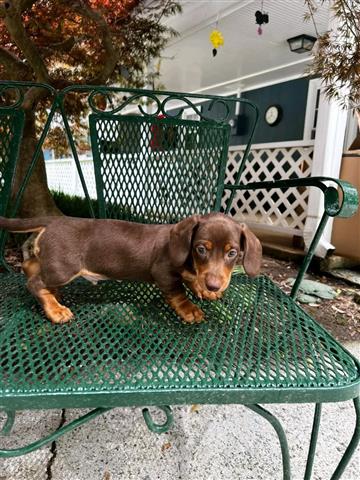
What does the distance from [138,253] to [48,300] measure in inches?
Answer: 13.7

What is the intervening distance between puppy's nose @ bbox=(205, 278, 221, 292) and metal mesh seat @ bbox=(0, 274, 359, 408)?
0.50 feet

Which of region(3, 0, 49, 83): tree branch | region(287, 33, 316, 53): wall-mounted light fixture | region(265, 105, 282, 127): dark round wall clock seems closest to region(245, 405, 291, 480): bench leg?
region(3, 0, 49, 83): tree branch

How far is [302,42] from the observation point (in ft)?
20.0

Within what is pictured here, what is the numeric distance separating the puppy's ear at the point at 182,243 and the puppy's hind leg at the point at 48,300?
0.40 metres

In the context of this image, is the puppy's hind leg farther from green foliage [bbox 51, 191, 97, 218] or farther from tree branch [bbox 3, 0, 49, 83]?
green foliage [bbox 51, 191, 97, 218]

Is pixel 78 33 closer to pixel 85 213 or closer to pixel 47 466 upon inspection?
pixel 85 213

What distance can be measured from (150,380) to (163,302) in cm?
53

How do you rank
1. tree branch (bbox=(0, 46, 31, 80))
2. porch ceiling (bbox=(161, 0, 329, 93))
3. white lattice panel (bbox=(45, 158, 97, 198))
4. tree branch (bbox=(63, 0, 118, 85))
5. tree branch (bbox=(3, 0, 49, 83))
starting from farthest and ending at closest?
1. white lattice panel (bbox=(45, 158, 97, 198))
2. porch ceiling (bbox=(161, 0, 329, 93))
3. tree branch (bbox=(0, 46, 31, 80))
4. tree branch (bbox=(63, 0, 118, 85))
5. tree branch (bbox=(3, 0, 49, 83))

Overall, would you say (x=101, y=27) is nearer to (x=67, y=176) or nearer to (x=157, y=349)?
(x=157, y=349)

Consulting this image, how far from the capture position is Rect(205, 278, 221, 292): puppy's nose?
1101 millimetres

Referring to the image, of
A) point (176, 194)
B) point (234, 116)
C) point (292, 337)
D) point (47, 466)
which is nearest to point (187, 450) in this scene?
point (47, 466)

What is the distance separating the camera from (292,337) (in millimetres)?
1106

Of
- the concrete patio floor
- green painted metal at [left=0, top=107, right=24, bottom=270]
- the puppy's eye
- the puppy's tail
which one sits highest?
green painted metal at [left=0, top=107, right=24, bottom=270]

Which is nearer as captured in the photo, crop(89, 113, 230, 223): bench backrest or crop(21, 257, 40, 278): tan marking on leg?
crop(21, 257, 40, 278): tan marking on leg
